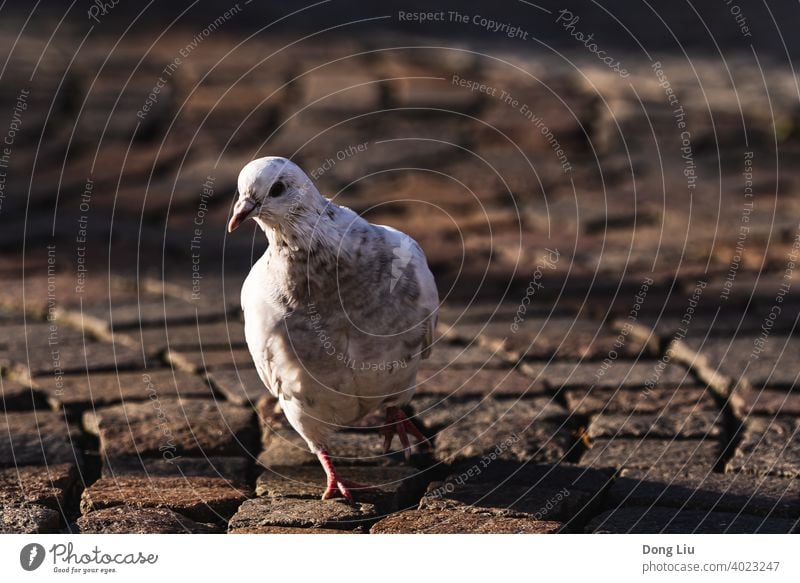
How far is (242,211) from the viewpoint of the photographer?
3469 mm

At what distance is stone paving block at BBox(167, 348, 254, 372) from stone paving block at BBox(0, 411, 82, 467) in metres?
0.68

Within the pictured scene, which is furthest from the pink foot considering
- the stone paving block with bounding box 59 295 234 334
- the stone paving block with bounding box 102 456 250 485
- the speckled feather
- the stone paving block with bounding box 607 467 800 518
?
the stone paving block with bounding box 59 295 234 334

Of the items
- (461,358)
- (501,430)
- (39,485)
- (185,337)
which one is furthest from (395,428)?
(185,337)

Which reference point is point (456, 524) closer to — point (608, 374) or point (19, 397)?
point (608, 374)

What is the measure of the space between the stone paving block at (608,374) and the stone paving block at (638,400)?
60 mm

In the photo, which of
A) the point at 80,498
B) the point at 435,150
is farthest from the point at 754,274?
the point at 80,498

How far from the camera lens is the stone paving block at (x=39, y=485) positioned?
3852 millimetres

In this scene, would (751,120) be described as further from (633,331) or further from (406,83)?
(633,331)

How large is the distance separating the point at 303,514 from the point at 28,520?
2.82ft

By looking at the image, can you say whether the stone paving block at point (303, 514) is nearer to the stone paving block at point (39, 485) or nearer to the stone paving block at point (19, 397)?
the stone paving block at point (39, 485)

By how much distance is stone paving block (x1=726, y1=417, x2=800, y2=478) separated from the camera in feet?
13.3

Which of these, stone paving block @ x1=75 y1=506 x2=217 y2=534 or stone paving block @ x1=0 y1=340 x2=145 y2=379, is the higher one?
stone paving block @ x1=0 y1=340 x2=145 y2=379
